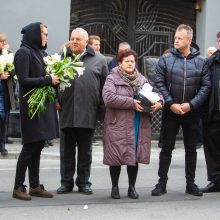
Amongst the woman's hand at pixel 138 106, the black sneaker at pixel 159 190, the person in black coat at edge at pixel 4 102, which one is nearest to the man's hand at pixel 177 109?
the woman's hand at pixel 138 106

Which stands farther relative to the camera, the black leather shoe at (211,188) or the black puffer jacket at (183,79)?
the black leather shoe at (211,188)

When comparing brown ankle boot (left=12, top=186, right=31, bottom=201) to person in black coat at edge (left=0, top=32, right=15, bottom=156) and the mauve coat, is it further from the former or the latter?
person in black coat at edge (left=0, top=32, right=15, bottom=156)

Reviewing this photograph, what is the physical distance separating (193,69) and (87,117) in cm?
138

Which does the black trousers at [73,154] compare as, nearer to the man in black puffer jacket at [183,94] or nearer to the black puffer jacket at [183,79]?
the man in black puffer jacket at [183,94]

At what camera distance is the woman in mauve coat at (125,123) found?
820cm

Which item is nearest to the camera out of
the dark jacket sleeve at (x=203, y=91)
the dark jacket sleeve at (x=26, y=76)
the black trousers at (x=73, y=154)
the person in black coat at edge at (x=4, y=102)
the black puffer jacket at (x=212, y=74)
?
the dark jacket sleeve at (x=26, y=76)

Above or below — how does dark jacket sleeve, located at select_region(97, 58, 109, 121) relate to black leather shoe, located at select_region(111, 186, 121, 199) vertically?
above

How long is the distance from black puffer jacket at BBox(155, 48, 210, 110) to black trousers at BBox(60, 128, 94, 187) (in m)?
1.04

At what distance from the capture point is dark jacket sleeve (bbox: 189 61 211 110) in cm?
844

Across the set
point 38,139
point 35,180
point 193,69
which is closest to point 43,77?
point 38,139

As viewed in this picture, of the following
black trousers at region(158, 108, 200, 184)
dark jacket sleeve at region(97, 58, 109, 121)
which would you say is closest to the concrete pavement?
black trousers at region(158, 108, 200, 184)

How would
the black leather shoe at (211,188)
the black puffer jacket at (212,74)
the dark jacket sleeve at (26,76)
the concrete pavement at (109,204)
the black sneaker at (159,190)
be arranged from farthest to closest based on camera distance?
the black leather shoe at (211,188), the black puffer jacket at (212,74), the black sneaker at (159,190), the dark jacket sleeve at (26,76), the concrete pavement at (109,204)

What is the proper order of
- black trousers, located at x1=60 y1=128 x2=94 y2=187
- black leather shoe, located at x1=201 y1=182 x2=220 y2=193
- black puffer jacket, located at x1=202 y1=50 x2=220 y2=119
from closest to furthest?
black trousers, located at x1=60 y1=128 x2=94 y2=187
black puffer jacket, located at x1=202 y1=50 x2=220 y2=119
black leather shoe, located at x1=201 y1=182 x2=220 y2=193

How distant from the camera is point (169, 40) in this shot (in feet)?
51.0
